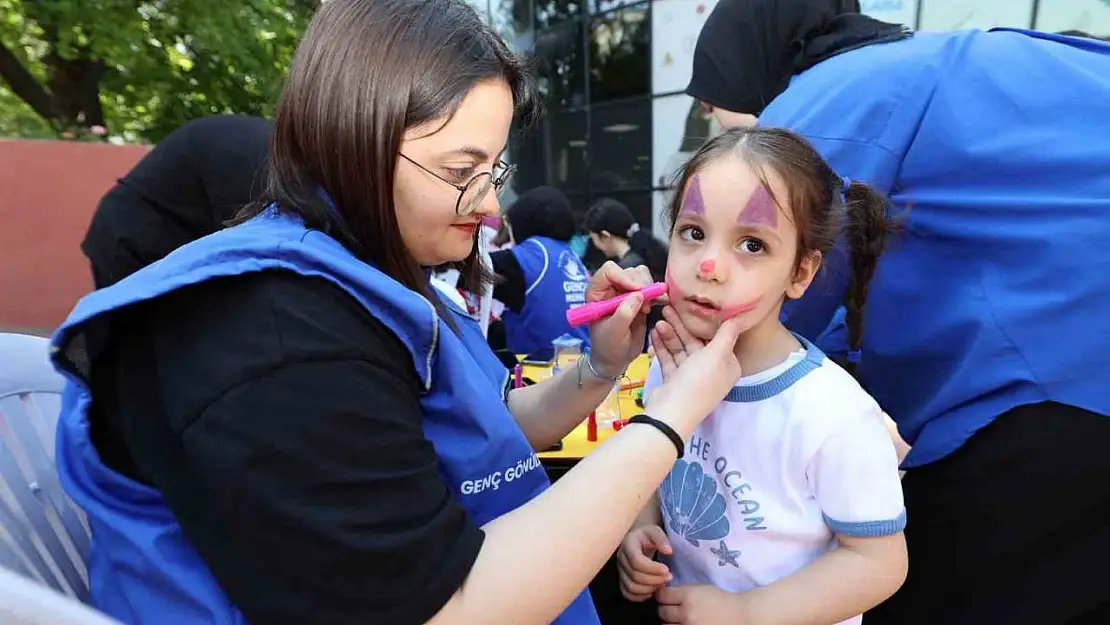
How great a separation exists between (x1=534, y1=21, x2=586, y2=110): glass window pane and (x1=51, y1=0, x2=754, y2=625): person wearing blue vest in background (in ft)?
30.7

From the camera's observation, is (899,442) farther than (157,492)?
Yes

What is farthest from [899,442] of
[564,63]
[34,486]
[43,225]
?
[564,63]

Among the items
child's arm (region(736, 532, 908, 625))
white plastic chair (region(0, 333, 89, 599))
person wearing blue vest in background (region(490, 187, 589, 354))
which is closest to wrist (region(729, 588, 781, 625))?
child's arm (region(736, 532, 908, 625))

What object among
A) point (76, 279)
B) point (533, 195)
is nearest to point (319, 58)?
point (533, 195)

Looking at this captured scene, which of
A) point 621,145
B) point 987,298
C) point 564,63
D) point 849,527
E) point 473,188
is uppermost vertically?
point 473,188

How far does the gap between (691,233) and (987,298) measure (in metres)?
0.48

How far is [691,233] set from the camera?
3.74ft

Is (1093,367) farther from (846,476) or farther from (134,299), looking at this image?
(134,299)

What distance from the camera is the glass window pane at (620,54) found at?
912 cm

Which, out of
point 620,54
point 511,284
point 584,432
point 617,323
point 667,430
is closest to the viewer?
point 667,430

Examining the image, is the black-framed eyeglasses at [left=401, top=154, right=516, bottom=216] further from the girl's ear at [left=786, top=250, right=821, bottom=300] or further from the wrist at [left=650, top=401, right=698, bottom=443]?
the girl's ear at [left=786, top=250, right=821, bottom=300]

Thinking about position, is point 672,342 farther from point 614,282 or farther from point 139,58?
point 139,58

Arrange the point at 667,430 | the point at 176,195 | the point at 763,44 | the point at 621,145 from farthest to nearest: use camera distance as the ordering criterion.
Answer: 1. the point at 621,145
2. the point at 176,195
3. the point at 763,44
4. the point at 667,430

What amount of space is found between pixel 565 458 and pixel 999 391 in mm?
1007
